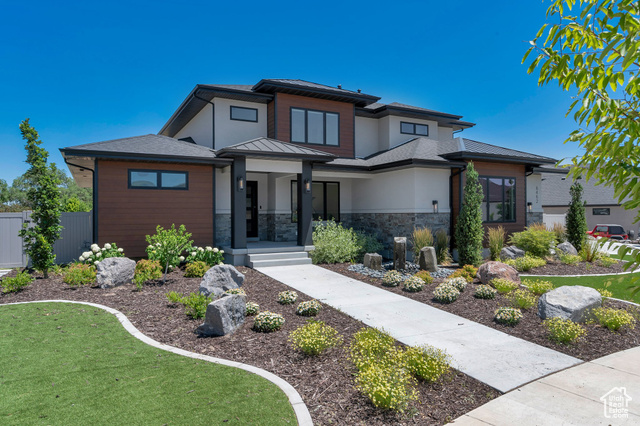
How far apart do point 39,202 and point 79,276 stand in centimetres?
222

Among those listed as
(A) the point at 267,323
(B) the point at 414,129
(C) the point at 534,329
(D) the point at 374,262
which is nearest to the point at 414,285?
(D) the point at 374,262

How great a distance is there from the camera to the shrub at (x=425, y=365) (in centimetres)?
412

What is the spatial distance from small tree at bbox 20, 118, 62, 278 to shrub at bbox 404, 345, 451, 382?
8983mm

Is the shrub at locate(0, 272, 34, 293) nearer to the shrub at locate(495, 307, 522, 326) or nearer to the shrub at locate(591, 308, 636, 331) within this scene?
the shrub at locate(495, 307, 522, 326)

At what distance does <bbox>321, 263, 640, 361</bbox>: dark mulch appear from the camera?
17.4 ft

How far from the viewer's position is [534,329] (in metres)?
6.03

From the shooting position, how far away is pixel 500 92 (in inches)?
676

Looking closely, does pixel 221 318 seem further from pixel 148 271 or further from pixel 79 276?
pixel 79 276

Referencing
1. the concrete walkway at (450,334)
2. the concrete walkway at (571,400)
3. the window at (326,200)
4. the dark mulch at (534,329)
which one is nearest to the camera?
the concrete walkway at (571,400)

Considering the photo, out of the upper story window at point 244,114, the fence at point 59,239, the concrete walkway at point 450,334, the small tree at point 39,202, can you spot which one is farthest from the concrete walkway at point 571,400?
the upper story window at point 244,114

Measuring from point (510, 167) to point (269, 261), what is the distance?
10329mm

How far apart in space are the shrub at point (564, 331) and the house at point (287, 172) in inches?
297

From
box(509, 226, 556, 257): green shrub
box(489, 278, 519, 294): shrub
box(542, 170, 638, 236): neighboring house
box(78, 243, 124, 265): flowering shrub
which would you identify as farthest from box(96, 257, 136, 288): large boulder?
box(542, 170, 638, 236): neighboring house

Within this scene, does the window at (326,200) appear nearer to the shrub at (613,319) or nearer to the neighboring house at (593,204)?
the shrub at (613,319)
